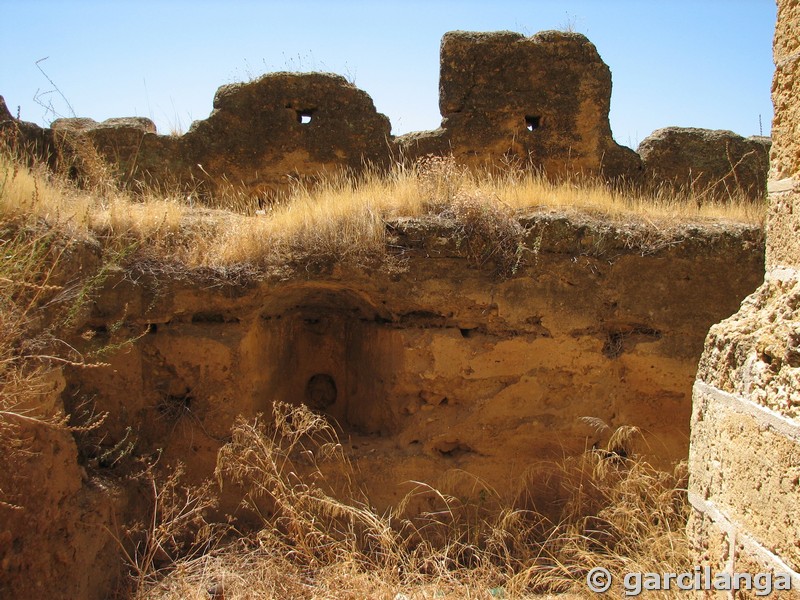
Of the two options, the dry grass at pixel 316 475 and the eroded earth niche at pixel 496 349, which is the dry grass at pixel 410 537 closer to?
the dry grass at pixel 316 475

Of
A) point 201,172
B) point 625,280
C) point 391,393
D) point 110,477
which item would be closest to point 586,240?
point 625,280

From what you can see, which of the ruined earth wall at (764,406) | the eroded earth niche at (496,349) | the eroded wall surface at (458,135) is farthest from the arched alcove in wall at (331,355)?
the eroded wall surface at (458,135)

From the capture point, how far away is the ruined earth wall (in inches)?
72.1

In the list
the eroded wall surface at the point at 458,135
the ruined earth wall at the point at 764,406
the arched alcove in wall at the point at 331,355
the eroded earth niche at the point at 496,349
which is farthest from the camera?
the eroded wall surface at the point at 458,135

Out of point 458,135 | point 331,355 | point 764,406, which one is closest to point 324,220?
point 331,355

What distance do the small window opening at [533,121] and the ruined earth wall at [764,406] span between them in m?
5.50

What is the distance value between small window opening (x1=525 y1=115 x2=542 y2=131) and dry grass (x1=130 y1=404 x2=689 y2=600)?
174 inches

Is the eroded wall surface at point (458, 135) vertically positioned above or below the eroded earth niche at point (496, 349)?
above

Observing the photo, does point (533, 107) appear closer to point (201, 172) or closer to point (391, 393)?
point (201, 172)

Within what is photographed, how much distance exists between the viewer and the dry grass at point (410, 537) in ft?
11.6

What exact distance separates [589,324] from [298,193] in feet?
9.28

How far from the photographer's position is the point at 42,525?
327 centimetres

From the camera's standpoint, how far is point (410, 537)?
393 centimetres

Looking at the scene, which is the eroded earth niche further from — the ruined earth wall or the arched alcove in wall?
the ruined earth wall
